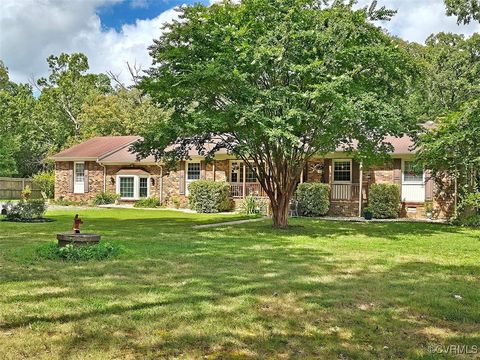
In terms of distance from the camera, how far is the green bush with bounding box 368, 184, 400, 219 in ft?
66.8

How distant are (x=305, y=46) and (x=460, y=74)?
19344 millimetres

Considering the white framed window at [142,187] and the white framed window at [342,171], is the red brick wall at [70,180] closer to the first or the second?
the white framed window at [142,187]

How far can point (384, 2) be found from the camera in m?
14.0

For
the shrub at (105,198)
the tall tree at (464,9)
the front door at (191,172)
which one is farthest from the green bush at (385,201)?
the shrub at (105,198)

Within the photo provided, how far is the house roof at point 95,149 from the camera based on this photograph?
28.1 meters

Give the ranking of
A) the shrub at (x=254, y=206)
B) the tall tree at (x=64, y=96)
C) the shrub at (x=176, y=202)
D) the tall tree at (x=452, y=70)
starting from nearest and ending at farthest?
the shrub at (x=254, y=206) < the shrub at (x=176, y=202) < the tall tree at (x=452, y=70) < the tall tree at (x=64, y=96)

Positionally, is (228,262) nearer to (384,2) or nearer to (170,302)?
(170,302)

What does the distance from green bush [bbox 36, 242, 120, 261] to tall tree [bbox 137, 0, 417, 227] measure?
495 centimetres

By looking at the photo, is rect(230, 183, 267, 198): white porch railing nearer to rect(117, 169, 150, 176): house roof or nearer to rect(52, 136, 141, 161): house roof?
rect(117, 169, 150, 176): house roof

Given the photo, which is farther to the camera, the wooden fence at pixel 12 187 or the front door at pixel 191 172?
the wooden fence at pixel 12 187

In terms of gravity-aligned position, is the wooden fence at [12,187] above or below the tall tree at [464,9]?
below

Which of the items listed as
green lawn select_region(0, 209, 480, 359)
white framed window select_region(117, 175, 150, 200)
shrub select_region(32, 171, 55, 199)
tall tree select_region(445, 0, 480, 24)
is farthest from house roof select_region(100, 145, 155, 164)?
green lawn select_region(0, 209, 480, 359)

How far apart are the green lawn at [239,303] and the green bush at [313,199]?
1116 cm

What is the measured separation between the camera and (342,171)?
21953mm
